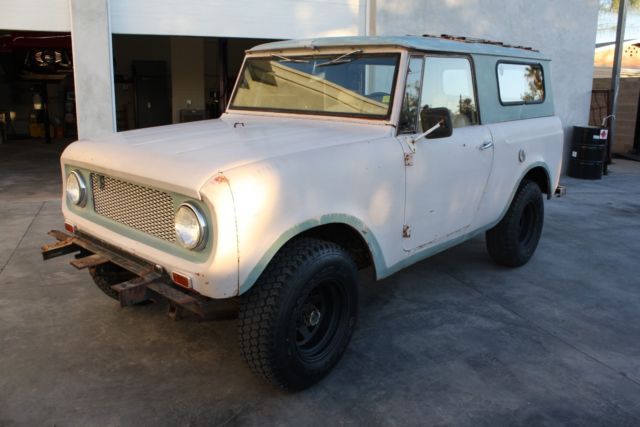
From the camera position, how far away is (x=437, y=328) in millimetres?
3932

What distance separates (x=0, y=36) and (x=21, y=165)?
2865mm

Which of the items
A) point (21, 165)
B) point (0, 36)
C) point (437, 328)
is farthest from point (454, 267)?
point (0, 36)

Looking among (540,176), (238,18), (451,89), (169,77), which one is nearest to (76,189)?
(451,89)

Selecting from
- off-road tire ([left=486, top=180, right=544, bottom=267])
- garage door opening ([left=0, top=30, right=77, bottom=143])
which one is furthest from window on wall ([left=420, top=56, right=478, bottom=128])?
garage door opening ([left=0, top=30, right=77, bottom=143])

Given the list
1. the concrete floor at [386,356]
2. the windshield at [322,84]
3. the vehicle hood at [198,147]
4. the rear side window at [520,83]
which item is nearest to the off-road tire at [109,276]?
the concrete floor at [386,356]

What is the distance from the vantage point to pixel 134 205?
3.11 meters

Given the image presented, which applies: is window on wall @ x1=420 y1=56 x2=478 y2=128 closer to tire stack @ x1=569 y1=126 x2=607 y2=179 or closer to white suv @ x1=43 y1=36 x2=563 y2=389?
white suv @ x1=43 y1=36 x2=563 y2=389

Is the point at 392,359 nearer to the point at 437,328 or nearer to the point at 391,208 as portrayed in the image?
the point at 437,328

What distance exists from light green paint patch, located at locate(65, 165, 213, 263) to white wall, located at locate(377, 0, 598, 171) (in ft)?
21.7

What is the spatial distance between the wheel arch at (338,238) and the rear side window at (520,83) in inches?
79.1

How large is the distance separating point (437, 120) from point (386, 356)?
4.85ft

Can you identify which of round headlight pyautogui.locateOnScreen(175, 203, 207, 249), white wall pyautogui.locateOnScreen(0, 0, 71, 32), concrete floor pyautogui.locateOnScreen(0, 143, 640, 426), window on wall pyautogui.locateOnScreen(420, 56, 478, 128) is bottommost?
concrete floor pyautogui.locateOnScreen(0, 143, 640, 426)

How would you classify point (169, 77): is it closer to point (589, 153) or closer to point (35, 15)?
point (35, 15)

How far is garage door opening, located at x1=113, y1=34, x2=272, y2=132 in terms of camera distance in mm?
14789
